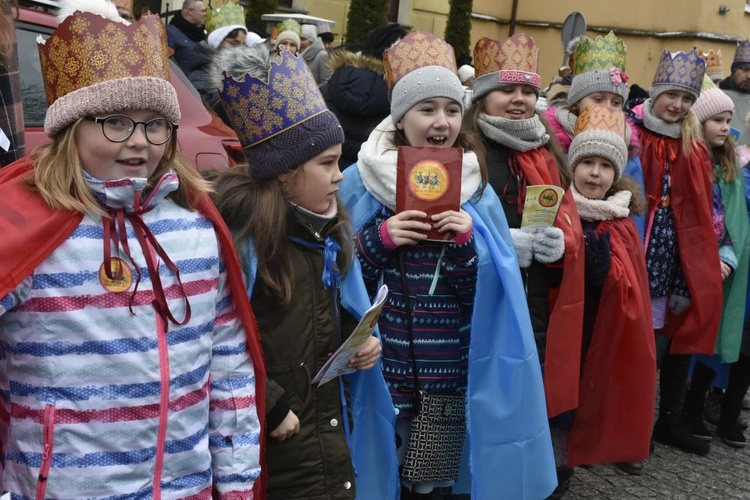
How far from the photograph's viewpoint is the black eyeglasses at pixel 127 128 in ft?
7.40

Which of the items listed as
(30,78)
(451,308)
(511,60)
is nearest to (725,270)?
(511,60)

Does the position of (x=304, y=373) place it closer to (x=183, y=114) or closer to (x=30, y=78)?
(x=30, y=78)

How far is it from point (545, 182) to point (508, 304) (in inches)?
31.2

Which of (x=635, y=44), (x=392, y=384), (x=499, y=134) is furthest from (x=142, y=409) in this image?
(x=635, y=44)

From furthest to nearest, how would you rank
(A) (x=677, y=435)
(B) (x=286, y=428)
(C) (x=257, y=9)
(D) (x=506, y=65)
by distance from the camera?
(C) (x=257, y=9) < (A) (x=677, y=435) < (D) (x=506, y=65) < (B) (x=286, y=428)

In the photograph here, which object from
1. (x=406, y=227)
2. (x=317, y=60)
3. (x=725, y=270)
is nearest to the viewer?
(x=406, y=227)

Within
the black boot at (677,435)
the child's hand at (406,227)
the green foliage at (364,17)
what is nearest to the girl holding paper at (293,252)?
the child's hand at (406,227)

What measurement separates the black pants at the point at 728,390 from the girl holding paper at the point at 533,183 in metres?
2.25

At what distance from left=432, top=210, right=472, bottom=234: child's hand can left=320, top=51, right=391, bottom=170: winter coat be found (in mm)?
2031

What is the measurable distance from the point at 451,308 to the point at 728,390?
137 inches

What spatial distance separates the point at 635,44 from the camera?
2133cm

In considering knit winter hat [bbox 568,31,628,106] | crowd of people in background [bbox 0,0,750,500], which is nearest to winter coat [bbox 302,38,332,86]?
crowd of people in background [bbox 0,0,750,500]

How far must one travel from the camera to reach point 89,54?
7.38 feet

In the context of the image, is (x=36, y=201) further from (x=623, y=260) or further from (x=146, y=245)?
(x=623, y=260)
